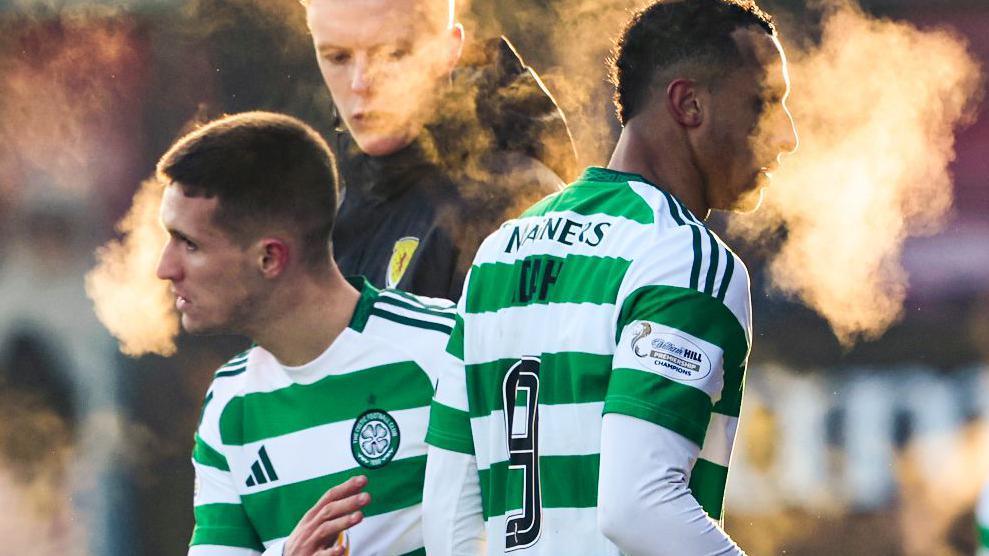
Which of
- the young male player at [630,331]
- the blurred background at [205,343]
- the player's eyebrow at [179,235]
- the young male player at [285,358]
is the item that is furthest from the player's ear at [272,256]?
the blurred background at [205,343]

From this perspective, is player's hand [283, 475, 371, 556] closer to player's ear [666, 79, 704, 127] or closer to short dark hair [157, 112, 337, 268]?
short dark hair [157, 112, 337, 268]

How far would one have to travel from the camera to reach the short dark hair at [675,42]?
2.70 metres

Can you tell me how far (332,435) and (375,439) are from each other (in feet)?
0.31

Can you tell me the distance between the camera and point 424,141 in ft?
12.6

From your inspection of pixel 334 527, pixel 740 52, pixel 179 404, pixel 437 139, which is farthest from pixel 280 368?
pixel 179 404

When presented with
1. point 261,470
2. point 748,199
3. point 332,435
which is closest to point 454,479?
point 332,435

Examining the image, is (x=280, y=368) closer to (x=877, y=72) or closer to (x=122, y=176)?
(x=877, y=72)

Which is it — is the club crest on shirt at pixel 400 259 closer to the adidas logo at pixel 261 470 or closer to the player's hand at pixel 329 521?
the adidas logo at pixel 261 470

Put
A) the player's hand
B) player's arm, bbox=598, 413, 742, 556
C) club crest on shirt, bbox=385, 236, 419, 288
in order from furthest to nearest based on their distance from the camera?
club crest on shirt, bbox=385, 236, 419, 288, the player's hand, player's arm, bbox=598, 413, 742, 556

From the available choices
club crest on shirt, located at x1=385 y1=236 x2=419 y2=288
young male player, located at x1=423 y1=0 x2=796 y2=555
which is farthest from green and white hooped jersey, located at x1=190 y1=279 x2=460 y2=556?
club crest on shirt, located at x1=385 y1=236 x2=419 y2=288

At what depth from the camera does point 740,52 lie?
2.71m

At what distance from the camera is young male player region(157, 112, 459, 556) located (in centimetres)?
311

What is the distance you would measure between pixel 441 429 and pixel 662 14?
852mm

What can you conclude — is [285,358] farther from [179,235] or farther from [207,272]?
[179,235]
